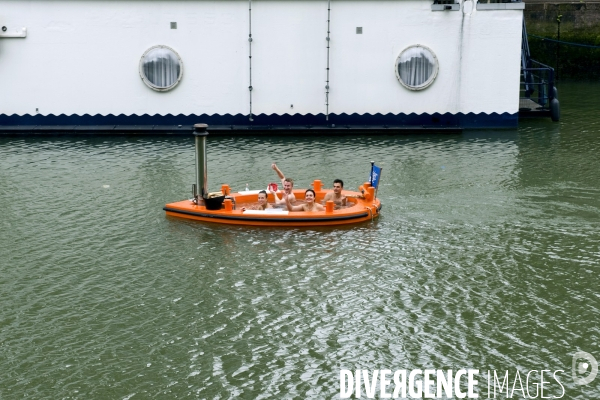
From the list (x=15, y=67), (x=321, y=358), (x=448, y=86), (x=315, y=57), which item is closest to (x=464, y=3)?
(x=448, y=86)

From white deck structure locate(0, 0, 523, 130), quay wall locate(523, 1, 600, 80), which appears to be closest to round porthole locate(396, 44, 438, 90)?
white deck structure locate(0, 0, 523, 130)

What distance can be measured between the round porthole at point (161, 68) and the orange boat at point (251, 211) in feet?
28.8

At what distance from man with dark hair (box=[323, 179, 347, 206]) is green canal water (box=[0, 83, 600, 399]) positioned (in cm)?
108

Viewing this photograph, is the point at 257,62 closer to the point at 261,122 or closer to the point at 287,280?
the point at 261,122

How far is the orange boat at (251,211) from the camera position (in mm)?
17406

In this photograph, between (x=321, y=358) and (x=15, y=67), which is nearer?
(x=321, y=358)

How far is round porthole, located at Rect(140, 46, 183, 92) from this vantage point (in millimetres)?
26453

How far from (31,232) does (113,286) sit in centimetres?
353

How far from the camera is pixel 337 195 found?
18.4 m

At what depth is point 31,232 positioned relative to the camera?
17047 mm

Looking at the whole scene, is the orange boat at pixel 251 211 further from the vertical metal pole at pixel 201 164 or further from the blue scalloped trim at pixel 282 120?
the blue scalloped trim at pixel 282 120

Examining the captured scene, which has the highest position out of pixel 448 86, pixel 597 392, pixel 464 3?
pixel 464 3

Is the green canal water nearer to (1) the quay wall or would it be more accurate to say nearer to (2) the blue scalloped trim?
(2) the blue scalloped trim

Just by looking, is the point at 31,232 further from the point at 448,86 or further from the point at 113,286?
the point at 448,86
